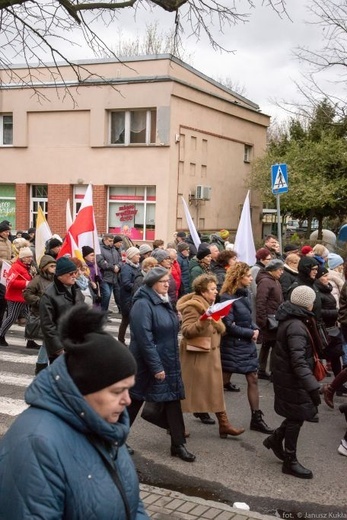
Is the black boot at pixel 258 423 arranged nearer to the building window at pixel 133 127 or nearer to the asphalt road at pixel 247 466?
the asphalt road at pixel 247 466

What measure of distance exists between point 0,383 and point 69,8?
4.86 meters

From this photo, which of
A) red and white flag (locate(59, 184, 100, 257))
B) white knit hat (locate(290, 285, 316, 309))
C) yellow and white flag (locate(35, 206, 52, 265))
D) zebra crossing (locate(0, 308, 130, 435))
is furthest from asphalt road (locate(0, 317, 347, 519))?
yellow and white flag (locate(35, 206, 52, 265))

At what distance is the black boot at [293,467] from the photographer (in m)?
5.34

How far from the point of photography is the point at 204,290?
20.1 feet

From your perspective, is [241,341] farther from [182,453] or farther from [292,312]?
[182,453]

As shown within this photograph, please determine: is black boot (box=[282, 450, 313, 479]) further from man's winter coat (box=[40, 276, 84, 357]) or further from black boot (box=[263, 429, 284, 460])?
man's winter coat (box=[40, 276, 84, 357])

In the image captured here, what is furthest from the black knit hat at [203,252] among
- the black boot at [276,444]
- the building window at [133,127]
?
the building window at [133,127]

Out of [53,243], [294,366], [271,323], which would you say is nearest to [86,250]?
[53,243]

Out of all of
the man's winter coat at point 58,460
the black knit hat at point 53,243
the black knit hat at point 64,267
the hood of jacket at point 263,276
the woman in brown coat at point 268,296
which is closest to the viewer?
the man's winter coat at point 58,460

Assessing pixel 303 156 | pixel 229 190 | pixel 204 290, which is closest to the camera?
pixel 204 290

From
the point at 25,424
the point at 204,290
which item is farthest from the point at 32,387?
the point at 204,290

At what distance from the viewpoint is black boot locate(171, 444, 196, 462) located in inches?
224

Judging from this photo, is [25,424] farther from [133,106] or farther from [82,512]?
[133,106]

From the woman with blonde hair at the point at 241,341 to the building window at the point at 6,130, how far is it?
2103cm
